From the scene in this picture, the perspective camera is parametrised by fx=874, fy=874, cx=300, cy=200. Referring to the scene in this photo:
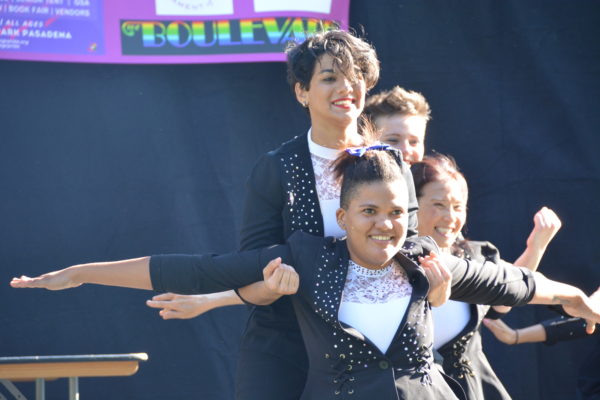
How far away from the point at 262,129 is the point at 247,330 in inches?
58.9

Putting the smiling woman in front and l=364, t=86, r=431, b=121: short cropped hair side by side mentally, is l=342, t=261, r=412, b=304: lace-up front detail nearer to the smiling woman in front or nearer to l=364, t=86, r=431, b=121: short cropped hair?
the smiling woman in front

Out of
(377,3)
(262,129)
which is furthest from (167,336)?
(377,3)

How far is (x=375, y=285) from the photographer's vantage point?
2594 mm

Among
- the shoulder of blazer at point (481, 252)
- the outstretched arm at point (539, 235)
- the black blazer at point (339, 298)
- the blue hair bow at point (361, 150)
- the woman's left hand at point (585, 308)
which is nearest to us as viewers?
the black blazer at point (339, 298)

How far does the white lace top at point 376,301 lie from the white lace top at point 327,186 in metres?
0.27

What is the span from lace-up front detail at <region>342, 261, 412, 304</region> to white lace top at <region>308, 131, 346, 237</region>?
0.26m

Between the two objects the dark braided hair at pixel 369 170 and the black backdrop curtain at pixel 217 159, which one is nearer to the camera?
the dark braided hair at pixel 369 170

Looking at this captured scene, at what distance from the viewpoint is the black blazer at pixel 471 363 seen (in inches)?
117

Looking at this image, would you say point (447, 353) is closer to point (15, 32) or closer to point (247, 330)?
point (247, 330)

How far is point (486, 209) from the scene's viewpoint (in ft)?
14.0

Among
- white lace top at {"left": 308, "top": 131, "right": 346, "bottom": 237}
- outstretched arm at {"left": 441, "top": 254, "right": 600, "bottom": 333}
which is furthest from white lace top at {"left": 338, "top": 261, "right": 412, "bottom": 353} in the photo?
white lace top at {"left": 308, "top": 131, "right": 346, "bottom": 237}

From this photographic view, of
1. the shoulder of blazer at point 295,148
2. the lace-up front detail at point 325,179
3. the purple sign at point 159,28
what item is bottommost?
the lace-up front detail at point 325,179


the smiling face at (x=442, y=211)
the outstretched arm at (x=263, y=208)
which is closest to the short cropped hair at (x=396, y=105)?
the smiling face at (x=442, y=211)

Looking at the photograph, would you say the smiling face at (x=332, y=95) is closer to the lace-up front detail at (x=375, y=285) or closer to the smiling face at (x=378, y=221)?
the smiling face at (x=378, y=221)
